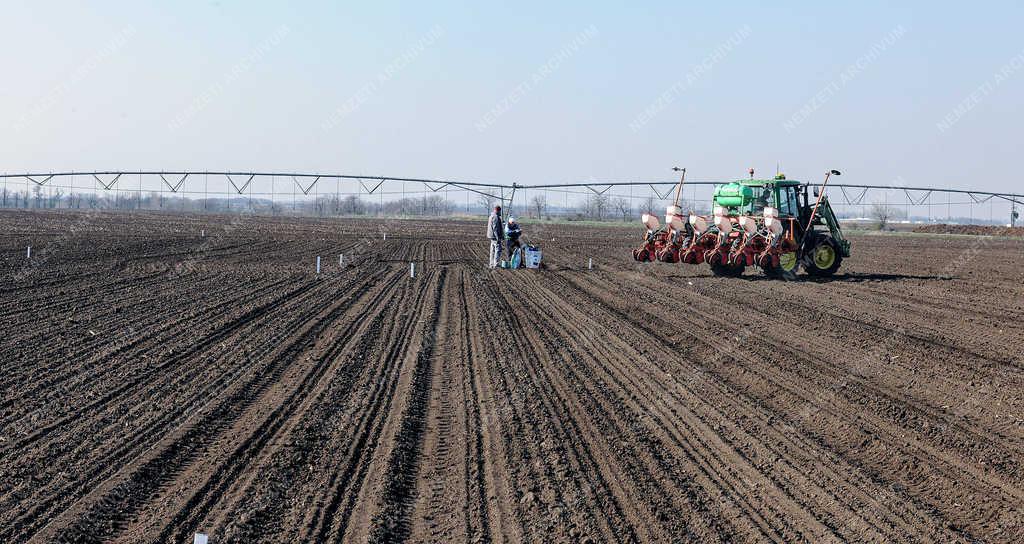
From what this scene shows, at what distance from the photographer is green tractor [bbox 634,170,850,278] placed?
21.7m

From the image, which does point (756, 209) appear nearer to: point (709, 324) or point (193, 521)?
point (709, 324)

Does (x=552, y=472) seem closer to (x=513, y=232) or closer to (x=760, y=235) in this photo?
(x=760, y=235)

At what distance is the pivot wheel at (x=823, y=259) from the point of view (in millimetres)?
22641

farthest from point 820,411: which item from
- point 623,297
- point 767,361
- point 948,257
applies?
point 948,257

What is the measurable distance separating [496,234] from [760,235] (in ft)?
21.8

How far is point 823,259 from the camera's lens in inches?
897

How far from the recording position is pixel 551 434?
7.65m

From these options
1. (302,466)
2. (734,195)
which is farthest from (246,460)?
(734,195)

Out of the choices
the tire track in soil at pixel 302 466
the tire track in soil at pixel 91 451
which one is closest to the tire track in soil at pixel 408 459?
the tire track in soil at pixel 302 466

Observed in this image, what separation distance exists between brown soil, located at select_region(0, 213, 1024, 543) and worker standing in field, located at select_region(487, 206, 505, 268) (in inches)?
264

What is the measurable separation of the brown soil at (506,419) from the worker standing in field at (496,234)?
671cm

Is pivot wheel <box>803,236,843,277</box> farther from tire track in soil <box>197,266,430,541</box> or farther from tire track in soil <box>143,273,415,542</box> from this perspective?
tire track in soil <box>197,266,430,541</box>

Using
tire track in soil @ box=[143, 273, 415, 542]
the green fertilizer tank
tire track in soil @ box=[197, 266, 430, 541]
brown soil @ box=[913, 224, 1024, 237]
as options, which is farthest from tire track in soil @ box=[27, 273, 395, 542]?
brown soil @ box=[913, 224, 1024, 237]

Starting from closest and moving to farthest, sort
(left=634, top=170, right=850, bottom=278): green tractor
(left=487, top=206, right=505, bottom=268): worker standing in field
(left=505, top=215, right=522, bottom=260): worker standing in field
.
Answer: (left=634, top=170, right=850, bottom=278): green tractor, (left=487, top=206, right=505, bottom=268): worker standing in field, (left=505, top=215, right=522, bottom=260): worker standing in field
